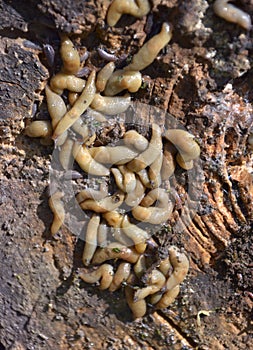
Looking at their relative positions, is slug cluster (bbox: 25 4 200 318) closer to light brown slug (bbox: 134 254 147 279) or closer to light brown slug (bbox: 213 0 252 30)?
light brown slug (bbox: 134 254 147 279)

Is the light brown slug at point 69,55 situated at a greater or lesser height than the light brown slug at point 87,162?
greater

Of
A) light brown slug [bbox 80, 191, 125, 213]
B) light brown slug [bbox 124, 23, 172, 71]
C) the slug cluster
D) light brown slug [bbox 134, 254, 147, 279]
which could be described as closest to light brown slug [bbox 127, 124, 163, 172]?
the slug cluster

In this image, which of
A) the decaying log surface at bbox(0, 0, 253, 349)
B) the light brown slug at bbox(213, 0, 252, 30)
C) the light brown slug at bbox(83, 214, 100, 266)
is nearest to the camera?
the light brown slug at bbox(213, 0, 252, 30)

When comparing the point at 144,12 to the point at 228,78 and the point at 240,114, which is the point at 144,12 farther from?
the point at 240,114

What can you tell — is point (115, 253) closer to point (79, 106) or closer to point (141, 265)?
point (141, 265)

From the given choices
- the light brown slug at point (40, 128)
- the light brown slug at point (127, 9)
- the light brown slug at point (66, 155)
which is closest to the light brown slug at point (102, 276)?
the light brown slug at point (66, 155)

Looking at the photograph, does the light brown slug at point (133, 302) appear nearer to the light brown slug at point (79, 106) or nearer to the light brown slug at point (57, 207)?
the light brown slug at point (57, 207)
